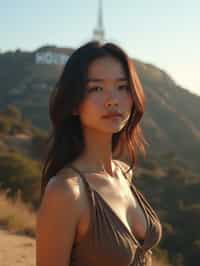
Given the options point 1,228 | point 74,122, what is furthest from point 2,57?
point 74,122

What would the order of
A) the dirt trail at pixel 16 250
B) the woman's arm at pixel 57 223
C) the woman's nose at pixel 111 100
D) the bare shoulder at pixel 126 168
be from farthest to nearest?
the dirt trail at pixel 16 250 → the bare shoulder at pixel 126 168 → the woman's nose at pixel 111 100 → the woman's arm at pixel 57 223

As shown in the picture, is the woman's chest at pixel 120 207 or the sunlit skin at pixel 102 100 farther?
the sunlit skin at pixel 102 100

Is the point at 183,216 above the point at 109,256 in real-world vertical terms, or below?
below

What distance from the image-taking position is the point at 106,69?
1866 mm

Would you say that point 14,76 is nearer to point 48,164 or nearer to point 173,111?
point 173,111

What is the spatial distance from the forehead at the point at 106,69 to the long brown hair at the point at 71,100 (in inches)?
0.7

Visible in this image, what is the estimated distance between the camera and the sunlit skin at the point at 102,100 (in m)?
1.84

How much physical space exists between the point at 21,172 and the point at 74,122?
15.2m

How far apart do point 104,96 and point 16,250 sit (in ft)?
18.8

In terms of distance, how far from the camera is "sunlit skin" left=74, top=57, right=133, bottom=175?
6.04 ft

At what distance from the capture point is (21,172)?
16938 mm

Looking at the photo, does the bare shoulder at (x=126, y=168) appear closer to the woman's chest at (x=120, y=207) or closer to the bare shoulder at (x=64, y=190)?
the woman's chest at (x=120, y=207)

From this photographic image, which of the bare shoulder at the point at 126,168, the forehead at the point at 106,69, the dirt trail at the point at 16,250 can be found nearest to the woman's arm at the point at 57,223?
the forehead at the point at 106,69

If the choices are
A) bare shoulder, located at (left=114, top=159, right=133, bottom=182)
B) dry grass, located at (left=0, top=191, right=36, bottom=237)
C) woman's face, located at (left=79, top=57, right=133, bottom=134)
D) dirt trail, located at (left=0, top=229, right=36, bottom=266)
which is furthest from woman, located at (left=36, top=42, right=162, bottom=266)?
dry grass, located at (left=0, top=191, right=36, bottom=237)
